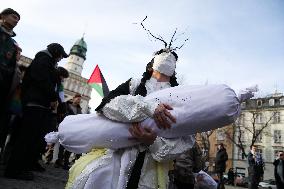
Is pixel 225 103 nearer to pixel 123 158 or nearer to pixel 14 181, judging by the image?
pixel 123 158

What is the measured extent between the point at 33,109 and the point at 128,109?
242 cm

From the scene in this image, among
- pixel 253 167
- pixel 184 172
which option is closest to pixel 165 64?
pixel 184 172

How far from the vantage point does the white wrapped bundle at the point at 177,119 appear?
211 cm

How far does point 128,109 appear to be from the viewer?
2.26 meters

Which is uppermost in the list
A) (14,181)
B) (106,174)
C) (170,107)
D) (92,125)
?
(170,107)

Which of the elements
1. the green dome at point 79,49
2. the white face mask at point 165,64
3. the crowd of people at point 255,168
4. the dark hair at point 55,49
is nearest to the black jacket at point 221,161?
the crowd of people at point 255,168

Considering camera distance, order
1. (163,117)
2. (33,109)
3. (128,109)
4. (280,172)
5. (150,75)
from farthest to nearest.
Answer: (280,172)
(33,109)
(150,75)
(128,109)
(163,117)

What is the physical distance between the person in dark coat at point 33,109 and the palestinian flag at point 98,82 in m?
7.83

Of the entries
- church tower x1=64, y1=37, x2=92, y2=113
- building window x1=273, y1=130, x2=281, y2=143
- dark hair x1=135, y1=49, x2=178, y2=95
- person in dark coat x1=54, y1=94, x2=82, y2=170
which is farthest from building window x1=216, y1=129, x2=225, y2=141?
dark hair x1=135, y1=49, x2=178, y2=95

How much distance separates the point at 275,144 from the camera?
160 feet

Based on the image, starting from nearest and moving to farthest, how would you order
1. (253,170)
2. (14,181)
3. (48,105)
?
(14,181)
(48,105)
(253,170)

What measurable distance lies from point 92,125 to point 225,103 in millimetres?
983

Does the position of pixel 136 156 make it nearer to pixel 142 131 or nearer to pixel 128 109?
pixel 142 131

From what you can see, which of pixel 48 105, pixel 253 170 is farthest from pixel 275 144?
pixel 48 105
